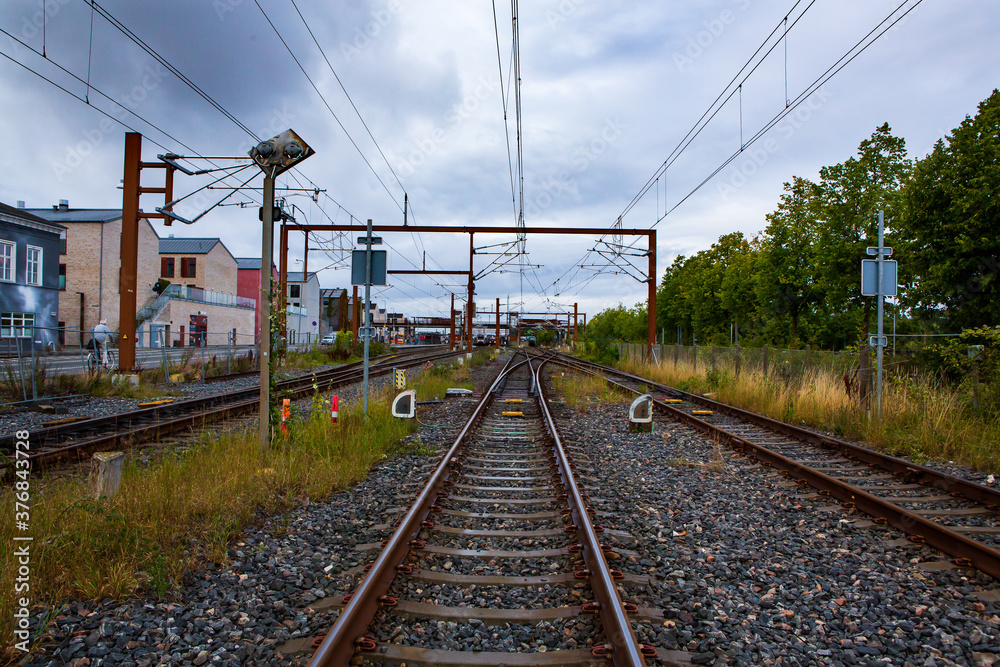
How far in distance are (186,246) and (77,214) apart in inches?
509

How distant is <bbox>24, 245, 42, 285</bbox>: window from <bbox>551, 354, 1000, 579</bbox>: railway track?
119 ft

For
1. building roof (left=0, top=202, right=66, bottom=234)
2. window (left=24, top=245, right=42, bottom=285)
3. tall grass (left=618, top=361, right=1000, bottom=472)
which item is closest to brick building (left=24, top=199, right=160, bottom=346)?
window (left=24, top=245, right=42, bottom=285)

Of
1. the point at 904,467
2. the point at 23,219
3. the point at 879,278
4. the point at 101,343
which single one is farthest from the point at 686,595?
the point at 23,219

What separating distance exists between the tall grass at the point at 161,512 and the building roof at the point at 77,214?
148 ft

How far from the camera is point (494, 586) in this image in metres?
4.09

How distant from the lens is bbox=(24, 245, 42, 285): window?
1231 inches

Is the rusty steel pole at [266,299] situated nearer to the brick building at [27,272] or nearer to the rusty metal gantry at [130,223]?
the rusty metal gantry at [130,223]

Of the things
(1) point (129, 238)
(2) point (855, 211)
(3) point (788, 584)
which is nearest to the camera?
(3) point (788, 584)

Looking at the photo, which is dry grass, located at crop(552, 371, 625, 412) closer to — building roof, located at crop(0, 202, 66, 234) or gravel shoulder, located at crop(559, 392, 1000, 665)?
gravel shoulder, located at crop(559, 392, 1000, 665)

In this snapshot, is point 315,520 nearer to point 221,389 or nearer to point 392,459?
point 392,459

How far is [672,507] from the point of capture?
608cm

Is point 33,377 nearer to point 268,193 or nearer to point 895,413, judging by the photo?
point 268,193

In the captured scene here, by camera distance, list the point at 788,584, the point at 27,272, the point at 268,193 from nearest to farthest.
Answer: the point at 788,584 → the point at 268,193 → the point at 27,272

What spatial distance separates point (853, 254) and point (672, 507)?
2097 centimetres
